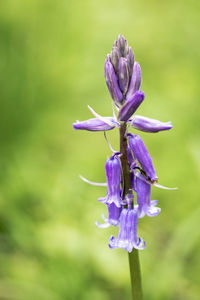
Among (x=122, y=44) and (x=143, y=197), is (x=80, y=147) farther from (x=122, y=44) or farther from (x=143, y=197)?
(x=122, y=44)

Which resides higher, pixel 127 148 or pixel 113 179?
pixel 127 148

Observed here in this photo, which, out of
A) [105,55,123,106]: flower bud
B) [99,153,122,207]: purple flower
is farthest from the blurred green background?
[105,55,123,106]: flower bud

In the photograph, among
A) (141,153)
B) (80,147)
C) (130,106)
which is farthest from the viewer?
(80,147)

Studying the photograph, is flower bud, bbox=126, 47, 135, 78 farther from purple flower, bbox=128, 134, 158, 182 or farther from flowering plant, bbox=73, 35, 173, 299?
purple flower, bbox=128, 134, 158, 182

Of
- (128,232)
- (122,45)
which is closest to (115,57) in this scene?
(122,45)

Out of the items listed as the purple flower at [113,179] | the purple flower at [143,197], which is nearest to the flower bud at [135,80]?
the purple flower at [113,179]

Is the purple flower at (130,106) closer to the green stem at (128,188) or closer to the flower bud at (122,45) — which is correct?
the green stem at (128,188)

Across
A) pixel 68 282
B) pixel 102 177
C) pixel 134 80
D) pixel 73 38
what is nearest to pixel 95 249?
pixel 68 282
